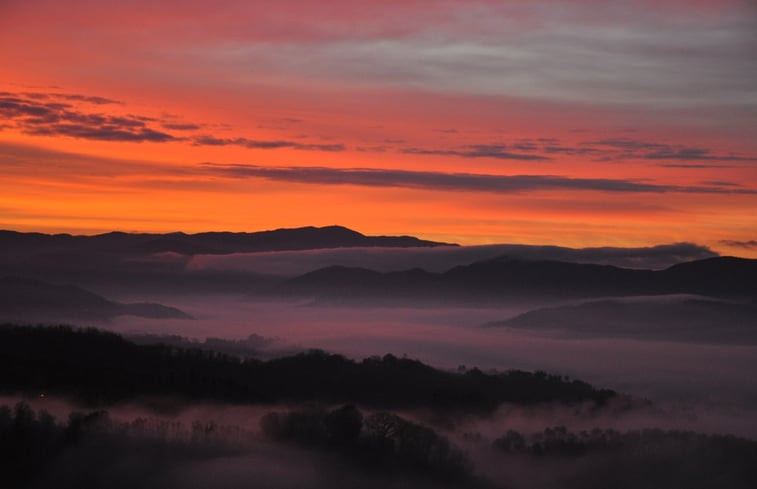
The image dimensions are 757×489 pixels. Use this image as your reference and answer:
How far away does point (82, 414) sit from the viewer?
642 ft

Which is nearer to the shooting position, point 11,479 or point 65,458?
point 11,479

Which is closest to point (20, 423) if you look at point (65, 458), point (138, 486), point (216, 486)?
point (65, 458)

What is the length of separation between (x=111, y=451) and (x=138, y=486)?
8.68 m

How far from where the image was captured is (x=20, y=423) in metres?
185

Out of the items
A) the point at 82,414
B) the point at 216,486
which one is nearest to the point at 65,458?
the point at 82,414

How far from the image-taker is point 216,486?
19662cm

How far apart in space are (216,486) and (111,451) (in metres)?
19.3

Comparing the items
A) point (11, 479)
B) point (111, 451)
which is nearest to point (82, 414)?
point (111, 451)

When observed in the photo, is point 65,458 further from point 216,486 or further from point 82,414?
point 216,486

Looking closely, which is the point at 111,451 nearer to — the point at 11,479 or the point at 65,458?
the point at 65,458

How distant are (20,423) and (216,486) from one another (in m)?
35.0

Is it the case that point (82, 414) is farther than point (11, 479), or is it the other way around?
point (82, 414)

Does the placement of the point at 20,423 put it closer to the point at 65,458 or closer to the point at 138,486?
the point at 65,458

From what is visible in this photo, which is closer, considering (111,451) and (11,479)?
(11,479)
